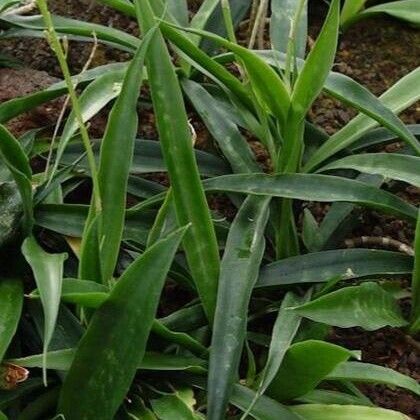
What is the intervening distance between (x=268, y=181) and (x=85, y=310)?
12.4 inches

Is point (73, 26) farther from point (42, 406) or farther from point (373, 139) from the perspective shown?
point (42, 406)

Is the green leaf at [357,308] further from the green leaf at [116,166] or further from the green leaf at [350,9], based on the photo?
the green leaf at [350,9]

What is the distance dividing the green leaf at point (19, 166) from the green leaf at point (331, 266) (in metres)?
0.33

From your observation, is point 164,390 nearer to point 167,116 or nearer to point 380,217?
point 167,116

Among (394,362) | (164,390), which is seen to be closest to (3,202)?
(164,390)

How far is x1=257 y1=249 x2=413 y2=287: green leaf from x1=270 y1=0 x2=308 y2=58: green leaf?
37 cm

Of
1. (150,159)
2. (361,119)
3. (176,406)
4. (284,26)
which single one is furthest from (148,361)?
(284,26)

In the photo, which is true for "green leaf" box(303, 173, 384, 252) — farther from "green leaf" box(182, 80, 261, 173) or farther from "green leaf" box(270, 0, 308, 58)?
"green leaf" box(270, 0, 308, 58)

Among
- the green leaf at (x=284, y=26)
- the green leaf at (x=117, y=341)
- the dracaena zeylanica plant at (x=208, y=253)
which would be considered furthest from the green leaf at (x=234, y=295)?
the green leaf at (x=284, y=26)

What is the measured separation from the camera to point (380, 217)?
4.83 feet

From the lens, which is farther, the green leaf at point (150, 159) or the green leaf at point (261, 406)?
the green leaf at point (150, 159)

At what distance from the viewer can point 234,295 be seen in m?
1.15

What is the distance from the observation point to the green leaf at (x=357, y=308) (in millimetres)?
1109

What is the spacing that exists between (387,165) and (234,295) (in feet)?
1.00
